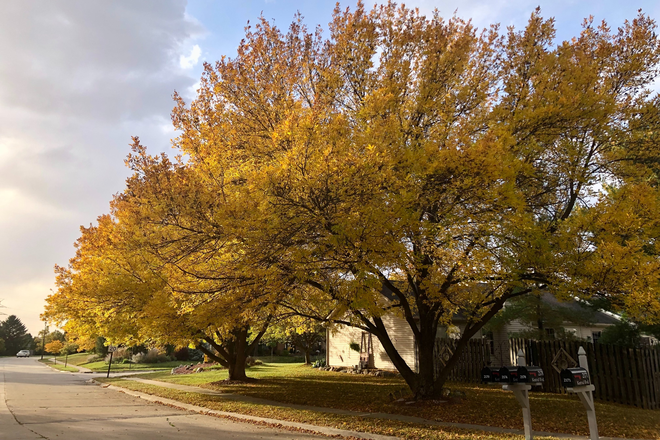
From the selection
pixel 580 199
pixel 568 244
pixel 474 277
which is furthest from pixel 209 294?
pixel 580 199

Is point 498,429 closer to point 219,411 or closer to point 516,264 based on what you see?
point 516,264

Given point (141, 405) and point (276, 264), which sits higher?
point (276, 264)

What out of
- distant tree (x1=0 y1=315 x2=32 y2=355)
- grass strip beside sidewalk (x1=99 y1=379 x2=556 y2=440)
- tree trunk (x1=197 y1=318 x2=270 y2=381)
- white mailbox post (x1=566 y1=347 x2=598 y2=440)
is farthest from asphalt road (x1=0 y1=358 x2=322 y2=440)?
distant tree (x1=0 y1=315 x2=32 y2=355)

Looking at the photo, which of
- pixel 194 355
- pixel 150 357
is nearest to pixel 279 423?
pixel 150 357

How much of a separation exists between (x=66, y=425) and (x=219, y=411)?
3.76 metres

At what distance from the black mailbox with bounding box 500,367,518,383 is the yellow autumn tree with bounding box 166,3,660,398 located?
2740 millimetres

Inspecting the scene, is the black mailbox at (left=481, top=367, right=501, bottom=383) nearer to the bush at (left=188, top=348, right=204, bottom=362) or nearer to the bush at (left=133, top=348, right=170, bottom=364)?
the bush at (left=133, top=348, right=170, bottom=364)

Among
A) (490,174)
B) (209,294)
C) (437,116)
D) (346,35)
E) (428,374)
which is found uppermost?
(346,35)

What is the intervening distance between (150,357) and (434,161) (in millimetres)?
38759

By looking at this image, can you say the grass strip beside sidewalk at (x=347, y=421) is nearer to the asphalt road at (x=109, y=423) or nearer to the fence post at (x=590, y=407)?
the asphalt road at (x=109, y=423)

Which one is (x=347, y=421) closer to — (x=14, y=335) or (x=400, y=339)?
(x=400, y=339)

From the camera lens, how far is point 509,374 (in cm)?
743

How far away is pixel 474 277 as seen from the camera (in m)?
10.1

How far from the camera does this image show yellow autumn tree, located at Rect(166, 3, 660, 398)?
348 inches
